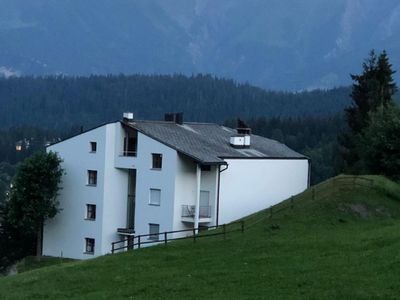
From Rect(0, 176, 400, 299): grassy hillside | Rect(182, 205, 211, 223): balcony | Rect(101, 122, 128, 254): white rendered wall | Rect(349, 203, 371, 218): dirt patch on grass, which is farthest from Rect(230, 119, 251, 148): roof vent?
Rect(349, 203, 371, 218): dirt patch on grass

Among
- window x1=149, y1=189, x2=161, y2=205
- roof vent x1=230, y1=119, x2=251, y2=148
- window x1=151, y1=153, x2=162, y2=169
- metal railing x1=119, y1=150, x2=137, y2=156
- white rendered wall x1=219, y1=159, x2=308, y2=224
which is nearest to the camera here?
window x1=149, y1=189, x2=161, y2=205

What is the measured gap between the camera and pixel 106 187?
6184 cm

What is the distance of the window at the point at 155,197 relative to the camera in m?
58.8

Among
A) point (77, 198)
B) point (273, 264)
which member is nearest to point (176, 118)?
point (77, 198)

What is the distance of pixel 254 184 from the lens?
61.9 meters

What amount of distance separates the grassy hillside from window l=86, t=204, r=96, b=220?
75.2ft

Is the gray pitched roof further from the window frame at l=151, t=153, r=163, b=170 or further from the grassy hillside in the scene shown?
the grassy hillside

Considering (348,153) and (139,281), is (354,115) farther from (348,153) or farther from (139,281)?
(139,281)

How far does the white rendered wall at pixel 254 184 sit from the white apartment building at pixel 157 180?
0.24ft

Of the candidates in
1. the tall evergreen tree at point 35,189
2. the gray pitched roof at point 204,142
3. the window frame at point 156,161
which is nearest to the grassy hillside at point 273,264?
the gray pitched roof at point 204,142

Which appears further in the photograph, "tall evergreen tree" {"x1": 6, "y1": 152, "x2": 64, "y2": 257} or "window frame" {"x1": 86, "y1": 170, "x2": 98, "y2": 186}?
"window frame" {"x1": 86, "y1": 170, "x2": 98, "y2": 186}

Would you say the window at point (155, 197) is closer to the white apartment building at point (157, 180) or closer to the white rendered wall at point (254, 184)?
the white apartment building at point (157, 180)

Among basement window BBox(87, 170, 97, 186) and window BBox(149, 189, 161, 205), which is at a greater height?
basement window BBox(87, 170, 97, 186)

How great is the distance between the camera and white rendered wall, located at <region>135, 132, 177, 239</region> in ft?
190
